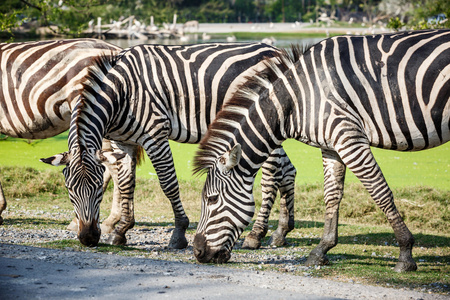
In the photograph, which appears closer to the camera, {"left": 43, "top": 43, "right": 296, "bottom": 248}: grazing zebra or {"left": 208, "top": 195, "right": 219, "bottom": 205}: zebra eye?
{"left": 208, "top": 195, "right": 219, "bottom": 205}: zebra eye

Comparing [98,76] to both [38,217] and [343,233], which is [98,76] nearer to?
[38,217]

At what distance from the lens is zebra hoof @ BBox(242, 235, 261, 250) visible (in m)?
6.51

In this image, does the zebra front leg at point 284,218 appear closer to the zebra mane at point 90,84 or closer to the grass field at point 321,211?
the grass field at point 321,211

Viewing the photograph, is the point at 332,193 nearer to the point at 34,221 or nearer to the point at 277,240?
the point at 277,240

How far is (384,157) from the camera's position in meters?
12.9

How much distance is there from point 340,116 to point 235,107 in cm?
104

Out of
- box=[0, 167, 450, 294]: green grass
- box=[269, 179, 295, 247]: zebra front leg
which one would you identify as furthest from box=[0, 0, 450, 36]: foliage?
box=[269, 179, 295, 247]: zebra front leg

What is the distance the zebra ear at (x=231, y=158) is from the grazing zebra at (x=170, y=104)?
133 centimetres

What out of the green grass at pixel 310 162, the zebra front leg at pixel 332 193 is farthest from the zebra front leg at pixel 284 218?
the green grass at pixel 310 162

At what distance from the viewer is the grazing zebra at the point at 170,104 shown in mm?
5961

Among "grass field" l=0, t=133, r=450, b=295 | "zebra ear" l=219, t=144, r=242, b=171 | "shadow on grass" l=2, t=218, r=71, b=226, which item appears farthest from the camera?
"shadow on grass" l=2, t=218, r=71, b=226

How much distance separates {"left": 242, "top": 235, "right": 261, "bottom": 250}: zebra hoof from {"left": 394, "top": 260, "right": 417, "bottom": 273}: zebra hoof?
5.73ft

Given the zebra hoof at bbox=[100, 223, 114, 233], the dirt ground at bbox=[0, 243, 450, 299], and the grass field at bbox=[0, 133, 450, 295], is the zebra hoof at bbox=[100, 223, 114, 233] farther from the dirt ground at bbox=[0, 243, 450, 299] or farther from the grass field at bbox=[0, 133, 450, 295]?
the dirt ground at bbox=[0, 243, 450, 299]

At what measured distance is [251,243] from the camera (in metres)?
6.53
